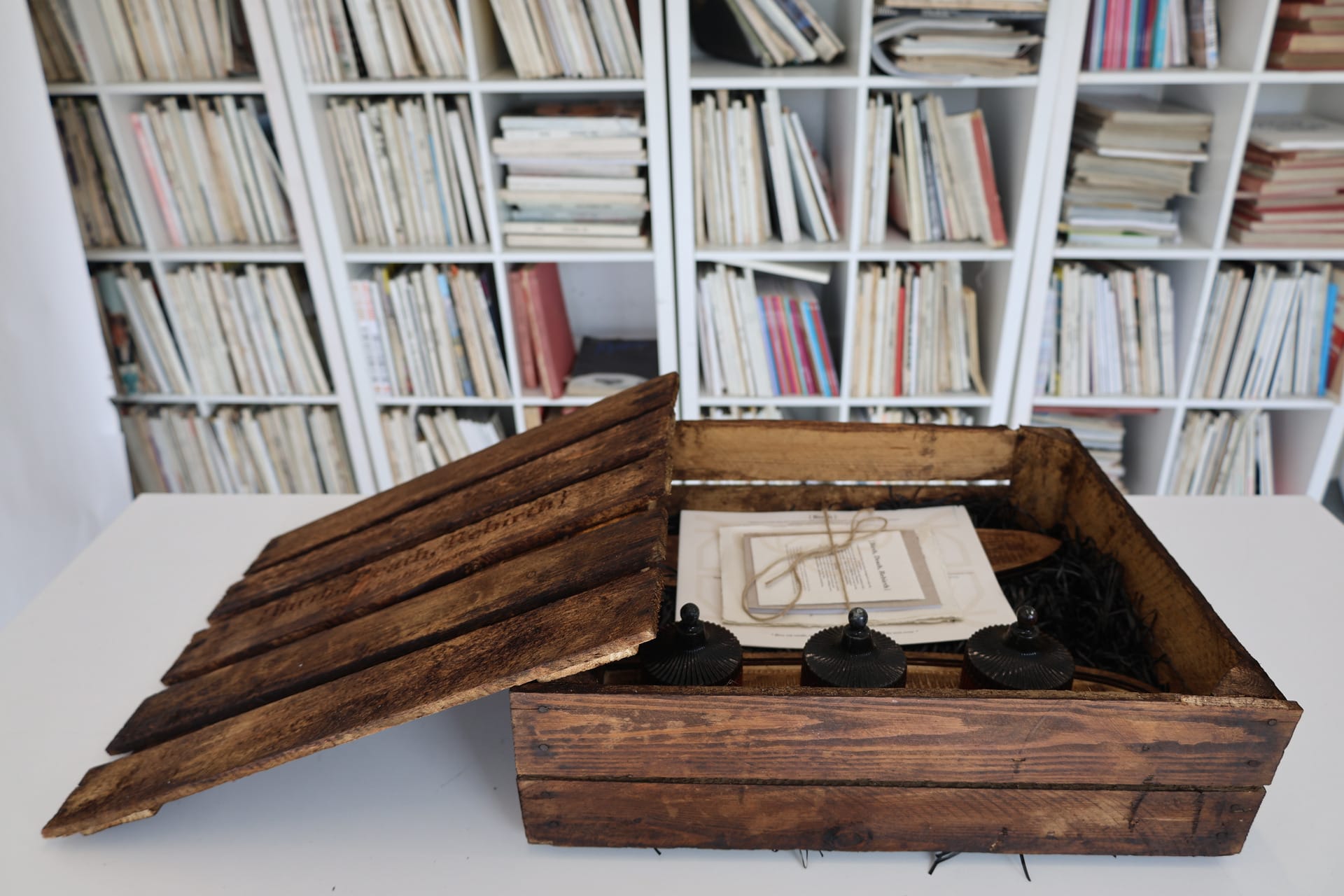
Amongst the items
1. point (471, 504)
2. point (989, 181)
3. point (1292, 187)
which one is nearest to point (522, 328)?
point (989, 181)

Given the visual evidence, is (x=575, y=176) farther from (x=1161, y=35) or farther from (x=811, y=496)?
(x=1161, y=35)

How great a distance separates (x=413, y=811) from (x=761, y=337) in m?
1.63

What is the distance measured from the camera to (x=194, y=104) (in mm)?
2250

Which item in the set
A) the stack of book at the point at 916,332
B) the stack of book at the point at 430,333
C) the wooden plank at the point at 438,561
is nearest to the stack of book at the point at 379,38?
the stack of book at the point at 430,333

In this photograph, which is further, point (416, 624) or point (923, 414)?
point (923, 414)

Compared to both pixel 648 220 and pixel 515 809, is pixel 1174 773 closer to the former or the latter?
pixel 515 809

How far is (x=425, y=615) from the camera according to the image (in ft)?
3.06

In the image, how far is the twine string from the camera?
1124 mm

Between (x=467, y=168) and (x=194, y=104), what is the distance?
2.20 feet

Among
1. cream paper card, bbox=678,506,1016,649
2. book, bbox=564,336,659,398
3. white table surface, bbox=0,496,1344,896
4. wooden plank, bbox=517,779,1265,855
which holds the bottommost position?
book, bbox=564,336,659,398

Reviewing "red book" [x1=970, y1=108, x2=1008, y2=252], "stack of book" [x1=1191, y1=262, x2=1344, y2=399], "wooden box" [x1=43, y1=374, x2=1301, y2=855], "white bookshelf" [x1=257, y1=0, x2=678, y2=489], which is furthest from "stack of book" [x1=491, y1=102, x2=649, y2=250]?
"stack of book" [x1=1191, y1=262, x2=1344, y2=399]

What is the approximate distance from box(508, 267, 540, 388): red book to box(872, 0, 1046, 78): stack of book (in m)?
0.99

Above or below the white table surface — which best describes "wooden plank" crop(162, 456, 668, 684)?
above

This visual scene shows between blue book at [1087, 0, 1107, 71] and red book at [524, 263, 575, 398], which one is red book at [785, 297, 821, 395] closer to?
red book at [524, 263, 575, 398]
